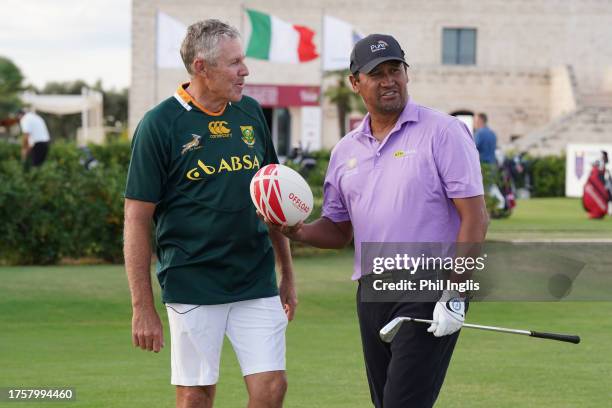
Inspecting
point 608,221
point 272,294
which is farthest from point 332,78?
point 272,294

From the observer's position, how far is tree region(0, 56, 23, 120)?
88.9 m

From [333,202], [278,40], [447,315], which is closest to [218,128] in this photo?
[333,202]

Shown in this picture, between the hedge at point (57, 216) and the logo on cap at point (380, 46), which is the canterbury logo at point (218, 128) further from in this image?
the hedge at point (57, 216)

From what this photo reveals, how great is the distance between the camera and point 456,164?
552 centimetres

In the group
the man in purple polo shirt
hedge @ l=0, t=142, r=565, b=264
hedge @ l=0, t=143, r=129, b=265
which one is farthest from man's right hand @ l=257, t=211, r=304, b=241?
hedge @ l=0, t=142, r=565, b=264

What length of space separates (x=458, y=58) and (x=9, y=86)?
1758 inches

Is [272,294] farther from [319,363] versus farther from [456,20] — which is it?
[456,20]

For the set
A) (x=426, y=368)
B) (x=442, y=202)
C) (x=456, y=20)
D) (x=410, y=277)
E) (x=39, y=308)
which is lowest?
(x=39, y=308)

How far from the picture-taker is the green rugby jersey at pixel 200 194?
5.80m

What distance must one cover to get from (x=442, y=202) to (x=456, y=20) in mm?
59998

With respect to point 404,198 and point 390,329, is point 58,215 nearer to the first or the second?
point 404,198

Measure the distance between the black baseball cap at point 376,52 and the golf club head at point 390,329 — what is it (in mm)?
1200

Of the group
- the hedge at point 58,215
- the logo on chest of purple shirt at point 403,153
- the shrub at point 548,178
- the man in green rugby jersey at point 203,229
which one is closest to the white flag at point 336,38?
the shrub at point 548,178

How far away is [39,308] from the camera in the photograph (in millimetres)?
12812
